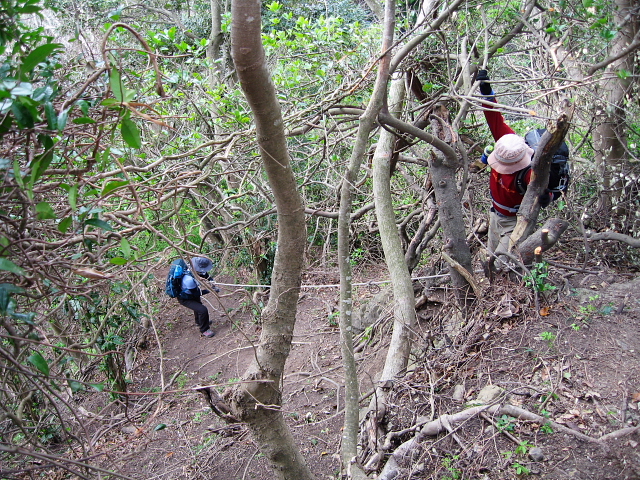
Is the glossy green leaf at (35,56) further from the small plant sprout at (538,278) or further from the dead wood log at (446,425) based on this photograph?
the small plant sprout at (538,278)

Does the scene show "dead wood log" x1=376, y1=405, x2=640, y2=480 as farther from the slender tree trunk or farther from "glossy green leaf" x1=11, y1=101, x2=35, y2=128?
"glossy green leaf" x1=11, y1=101, x2=35, y2=128

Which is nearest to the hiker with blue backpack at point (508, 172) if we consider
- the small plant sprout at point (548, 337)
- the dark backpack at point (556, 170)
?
the dark backpack at point (556, 170)

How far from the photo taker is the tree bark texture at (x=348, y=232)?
2.87m

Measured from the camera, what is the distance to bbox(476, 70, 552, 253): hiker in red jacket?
407 centimetres

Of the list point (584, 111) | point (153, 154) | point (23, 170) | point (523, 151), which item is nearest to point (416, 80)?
point (523, 151)

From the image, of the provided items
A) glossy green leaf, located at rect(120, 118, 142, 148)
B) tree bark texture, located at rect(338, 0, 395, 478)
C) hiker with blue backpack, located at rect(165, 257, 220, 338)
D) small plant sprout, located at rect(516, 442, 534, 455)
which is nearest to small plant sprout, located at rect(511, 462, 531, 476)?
small plant sprout, located at rect(516, 442, 534, 455)

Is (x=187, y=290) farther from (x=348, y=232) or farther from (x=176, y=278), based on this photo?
(x=348, y=232)

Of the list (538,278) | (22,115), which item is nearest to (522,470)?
(538,278)

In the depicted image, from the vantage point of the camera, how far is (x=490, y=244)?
14.8ft

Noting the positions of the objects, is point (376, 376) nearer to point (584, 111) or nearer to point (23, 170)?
point (584, 111)

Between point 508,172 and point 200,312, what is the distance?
224 inches

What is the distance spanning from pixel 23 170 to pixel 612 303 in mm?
4228

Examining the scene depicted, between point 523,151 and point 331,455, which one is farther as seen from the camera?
point 331,455

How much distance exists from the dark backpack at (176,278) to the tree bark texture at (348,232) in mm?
4741
